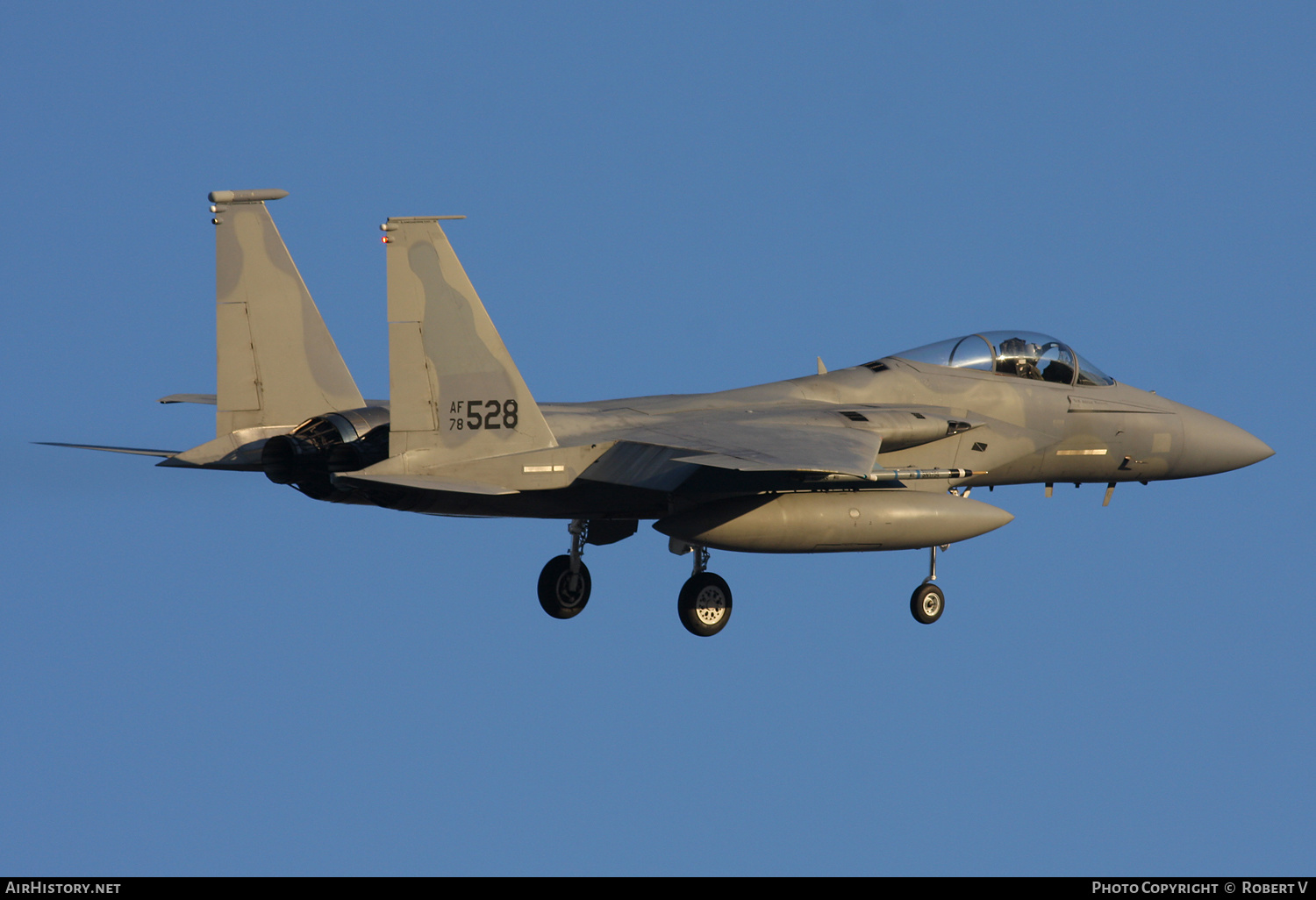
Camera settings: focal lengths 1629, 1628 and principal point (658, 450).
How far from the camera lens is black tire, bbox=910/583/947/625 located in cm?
2009

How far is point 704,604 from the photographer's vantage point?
18.8 m

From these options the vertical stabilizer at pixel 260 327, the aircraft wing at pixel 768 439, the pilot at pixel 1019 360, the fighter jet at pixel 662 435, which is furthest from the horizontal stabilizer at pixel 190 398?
the pilot at pixel 1019 360

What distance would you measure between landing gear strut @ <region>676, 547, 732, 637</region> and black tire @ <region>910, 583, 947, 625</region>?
8.57 feet

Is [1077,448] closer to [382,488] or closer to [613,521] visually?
[613,521]

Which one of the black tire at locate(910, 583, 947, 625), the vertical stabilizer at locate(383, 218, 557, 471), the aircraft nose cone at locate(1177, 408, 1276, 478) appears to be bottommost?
the black tire at locate(910, 583, 947, 625)

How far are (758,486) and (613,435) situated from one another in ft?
5.59

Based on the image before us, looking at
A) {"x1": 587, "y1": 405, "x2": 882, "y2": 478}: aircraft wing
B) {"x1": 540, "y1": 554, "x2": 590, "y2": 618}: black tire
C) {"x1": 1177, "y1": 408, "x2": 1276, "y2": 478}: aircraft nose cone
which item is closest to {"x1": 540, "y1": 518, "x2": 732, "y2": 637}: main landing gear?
{"x1": 540, "y1": 554, "x2": 590, "y2": 618}: black tire

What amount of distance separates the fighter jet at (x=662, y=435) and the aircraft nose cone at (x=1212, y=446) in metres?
0.03

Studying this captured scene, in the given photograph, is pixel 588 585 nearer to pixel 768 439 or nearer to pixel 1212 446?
pixel 768 439

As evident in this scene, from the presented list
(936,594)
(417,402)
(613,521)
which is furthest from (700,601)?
(417,402)

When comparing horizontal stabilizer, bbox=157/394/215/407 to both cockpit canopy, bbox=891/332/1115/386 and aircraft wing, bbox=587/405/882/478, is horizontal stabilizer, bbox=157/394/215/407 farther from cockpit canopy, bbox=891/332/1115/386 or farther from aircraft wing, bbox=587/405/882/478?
cockpit canopy, bbox=891/332/1115/386

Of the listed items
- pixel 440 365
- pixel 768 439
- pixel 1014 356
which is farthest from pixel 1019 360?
pixel 440 365

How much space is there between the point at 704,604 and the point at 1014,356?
202 inches

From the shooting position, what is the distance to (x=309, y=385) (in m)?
18.1
